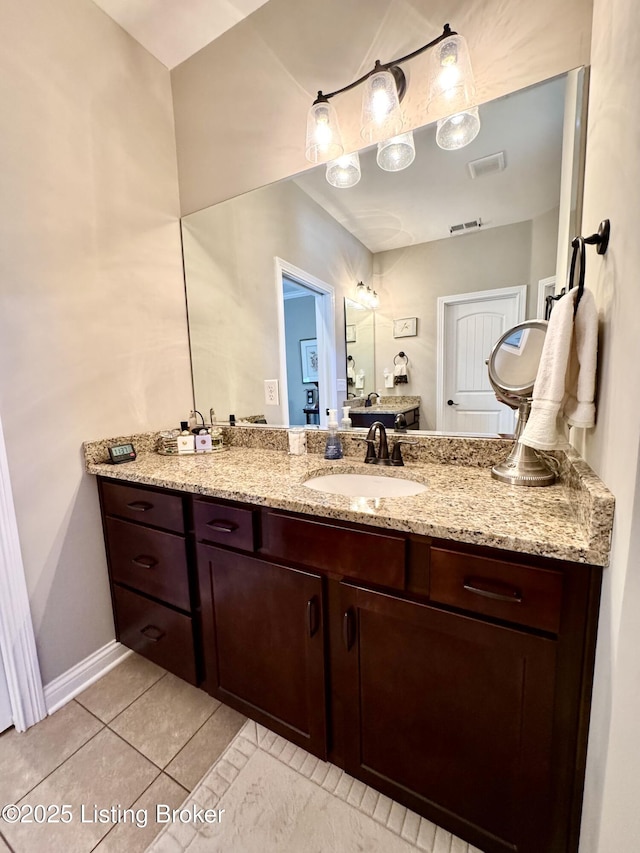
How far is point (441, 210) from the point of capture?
130 centimetres

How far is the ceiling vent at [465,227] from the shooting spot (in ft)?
4.03

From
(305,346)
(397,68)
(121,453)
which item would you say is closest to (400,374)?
(305,346)

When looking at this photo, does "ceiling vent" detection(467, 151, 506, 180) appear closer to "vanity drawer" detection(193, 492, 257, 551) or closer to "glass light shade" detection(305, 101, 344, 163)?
"glass light shade" detection(305, 101, 344, 163)

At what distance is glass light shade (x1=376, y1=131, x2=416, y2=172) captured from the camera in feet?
4.16

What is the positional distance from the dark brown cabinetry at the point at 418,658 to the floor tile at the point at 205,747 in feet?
0.52

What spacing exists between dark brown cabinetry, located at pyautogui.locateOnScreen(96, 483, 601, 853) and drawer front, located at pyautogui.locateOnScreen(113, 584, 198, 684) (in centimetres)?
20

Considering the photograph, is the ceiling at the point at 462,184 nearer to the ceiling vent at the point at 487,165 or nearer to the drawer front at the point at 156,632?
the ceiling vent at the point at 487,165

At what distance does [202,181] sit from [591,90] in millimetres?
1578

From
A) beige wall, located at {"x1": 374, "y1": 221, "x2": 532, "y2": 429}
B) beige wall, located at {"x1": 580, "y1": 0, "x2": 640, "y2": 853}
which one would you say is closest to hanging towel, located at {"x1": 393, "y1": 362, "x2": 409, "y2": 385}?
beige wall, located at {"x1": 374, "y1": 221, "x2": 532, "y2": 429}

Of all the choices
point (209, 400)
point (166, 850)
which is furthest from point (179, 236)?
point (166, 850)

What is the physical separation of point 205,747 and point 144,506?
864 millimetres

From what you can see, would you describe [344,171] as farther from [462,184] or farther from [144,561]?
[144,561]

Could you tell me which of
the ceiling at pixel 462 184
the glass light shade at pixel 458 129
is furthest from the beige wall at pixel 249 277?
the glass light shade at pixel 458 129

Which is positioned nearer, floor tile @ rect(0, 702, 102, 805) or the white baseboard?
floor tile @ rect(0, 702, 102, 805)
